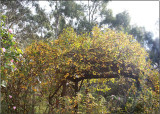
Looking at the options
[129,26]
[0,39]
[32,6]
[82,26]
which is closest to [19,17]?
[32,6]

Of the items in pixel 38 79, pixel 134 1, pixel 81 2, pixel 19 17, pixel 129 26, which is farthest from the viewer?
pixel 129 26

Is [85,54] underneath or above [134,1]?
underneath

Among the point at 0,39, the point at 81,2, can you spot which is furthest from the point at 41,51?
the point at 81,2

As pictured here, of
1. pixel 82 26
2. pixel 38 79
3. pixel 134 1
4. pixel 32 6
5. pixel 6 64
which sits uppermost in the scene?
pixel 32 6

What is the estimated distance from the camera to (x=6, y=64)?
218 centimetres

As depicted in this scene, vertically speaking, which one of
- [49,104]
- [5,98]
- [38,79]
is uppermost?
[38,79]

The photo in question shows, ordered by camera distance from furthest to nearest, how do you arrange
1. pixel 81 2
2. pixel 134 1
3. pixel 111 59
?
pixel 81 2 → pixel 134 1 → pixel 111 59

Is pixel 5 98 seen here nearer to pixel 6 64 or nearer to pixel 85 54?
pixel 6 64

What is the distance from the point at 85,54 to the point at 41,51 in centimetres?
110

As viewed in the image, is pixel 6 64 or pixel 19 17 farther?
pixel 19 17

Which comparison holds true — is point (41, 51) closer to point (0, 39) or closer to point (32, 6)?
point (0, 39)

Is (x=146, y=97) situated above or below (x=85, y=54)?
below

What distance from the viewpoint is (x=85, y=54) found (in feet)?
12.8

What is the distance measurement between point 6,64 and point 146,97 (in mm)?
3536
